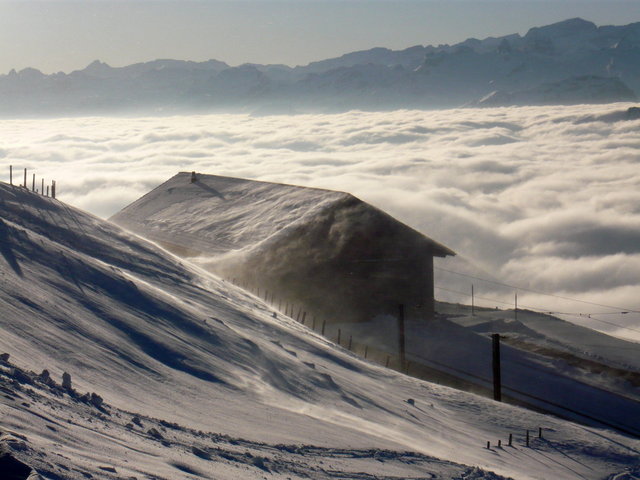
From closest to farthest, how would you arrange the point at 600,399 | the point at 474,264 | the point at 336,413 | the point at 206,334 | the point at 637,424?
1. the point at 336,413
2. the point at 206,334
3. the point at 637,424
4. the point at 600,399
5. the point at 474,264

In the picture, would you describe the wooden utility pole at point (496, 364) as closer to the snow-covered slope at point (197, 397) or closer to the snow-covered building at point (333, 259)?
the snow-covered slope at point (197, 397)

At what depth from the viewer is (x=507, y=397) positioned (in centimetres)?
2189

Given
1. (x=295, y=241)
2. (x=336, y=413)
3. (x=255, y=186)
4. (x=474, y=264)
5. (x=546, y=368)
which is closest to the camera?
(x=336, y=413)

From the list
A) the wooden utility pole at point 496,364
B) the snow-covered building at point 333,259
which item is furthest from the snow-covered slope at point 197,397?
the snow-covered building at point 333,259

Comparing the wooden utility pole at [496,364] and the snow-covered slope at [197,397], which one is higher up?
the snow-covered slope at [197,397]

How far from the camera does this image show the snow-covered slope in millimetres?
7523

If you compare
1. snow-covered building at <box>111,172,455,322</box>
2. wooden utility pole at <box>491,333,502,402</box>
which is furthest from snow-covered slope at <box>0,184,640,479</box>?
snow-covered building at <box>111,172,455,322</box>

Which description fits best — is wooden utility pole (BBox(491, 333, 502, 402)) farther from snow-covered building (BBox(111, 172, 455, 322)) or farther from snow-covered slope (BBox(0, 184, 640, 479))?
snow-covered building (BBox(111, 172, 455, 322))

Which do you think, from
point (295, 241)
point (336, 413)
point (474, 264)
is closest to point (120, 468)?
point (336, 413)

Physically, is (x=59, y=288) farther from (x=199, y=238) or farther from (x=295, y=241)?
(x=199, y=238)

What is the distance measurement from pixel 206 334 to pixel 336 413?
9.37 feet

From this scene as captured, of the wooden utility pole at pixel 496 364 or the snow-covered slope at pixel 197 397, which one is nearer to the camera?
the snow-covered slope at pixel 197 397

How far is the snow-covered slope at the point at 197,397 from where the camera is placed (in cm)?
752

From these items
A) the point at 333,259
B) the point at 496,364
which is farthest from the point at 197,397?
the point at 333,259
